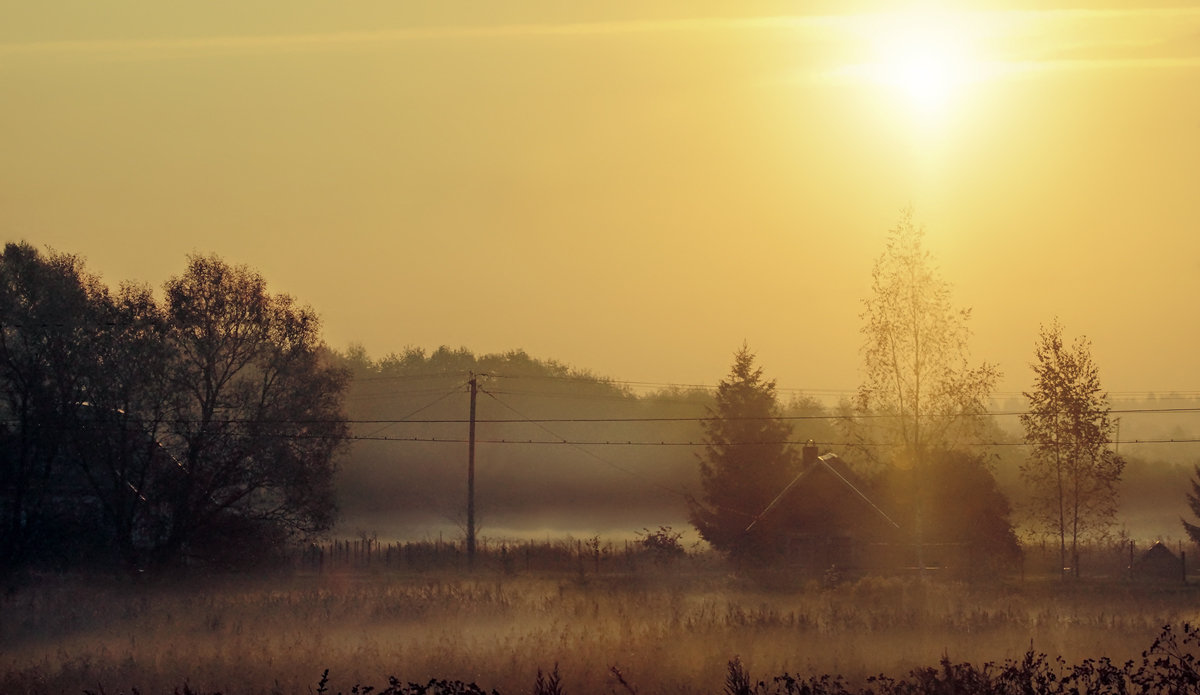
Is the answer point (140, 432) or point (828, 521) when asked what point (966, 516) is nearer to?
point (828, 521)

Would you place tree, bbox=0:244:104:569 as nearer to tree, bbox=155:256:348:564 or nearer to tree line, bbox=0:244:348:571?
tree line, bbox=0:244:348:571

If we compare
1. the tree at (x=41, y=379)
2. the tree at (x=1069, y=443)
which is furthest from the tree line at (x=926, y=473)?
the tree at (x=41, y=379)

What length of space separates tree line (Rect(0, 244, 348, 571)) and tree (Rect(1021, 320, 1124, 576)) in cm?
2781

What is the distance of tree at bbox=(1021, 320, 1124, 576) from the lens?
153ft

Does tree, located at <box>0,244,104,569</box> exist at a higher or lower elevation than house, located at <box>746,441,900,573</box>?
higher

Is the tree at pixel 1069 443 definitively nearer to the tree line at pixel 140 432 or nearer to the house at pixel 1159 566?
the house at pixel 1159 566

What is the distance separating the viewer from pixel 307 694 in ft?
51.7

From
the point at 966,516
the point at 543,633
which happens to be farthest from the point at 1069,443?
the point at 543,633

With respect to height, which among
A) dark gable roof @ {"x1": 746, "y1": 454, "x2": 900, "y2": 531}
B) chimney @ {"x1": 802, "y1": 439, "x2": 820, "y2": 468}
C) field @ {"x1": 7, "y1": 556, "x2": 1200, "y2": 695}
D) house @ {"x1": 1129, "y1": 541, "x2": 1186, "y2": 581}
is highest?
chimney @ {"x1": 802, "y1": 439, "x2": 820, "y2": 468}

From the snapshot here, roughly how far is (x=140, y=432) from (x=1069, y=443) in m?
36.4

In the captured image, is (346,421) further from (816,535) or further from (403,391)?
(403,391)

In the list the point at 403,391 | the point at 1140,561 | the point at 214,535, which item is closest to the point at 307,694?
the point at 214,535

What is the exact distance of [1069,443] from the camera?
47312 mm

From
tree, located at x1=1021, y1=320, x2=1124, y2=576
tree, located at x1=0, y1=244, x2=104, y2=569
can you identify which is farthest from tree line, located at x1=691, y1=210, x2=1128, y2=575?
tree, located at x1=0, y1=244, x2=104, y2=569
